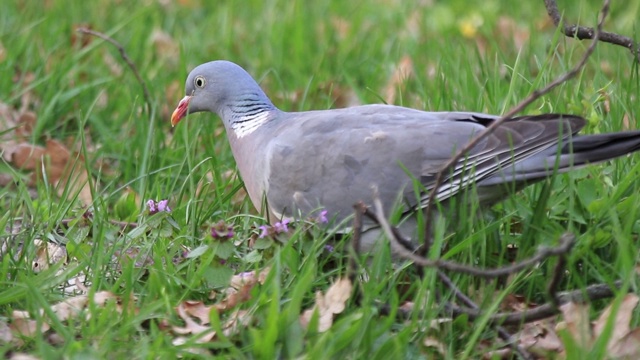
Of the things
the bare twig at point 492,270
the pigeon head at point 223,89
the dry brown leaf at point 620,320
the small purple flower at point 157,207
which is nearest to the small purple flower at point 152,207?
Result: the small purple flower at point 157,207

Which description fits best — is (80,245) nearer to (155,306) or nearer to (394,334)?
(155,306)

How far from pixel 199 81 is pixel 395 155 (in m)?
0.99

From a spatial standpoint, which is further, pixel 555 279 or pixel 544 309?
pixel 544 309

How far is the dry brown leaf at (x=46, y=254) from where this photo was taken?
3270 millimetres

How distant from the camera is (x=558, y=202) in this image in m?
3.38

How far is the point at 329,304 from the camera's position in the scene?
9.43 feet

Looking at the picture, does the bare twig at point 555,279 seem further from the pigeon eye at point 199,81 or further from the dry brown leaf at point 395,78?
the dry brown leaf at point 395,78

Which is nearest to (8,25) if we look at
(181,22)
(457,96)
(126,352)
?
(181,22)

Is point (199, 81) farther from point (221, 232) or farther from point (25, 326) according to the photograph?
point (25, 326)

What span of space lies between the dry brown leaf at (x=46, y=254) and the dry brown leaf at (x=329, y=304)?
0.82 metres

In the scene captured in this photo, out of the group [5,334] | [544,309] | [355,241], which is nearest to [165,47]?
[355,241]

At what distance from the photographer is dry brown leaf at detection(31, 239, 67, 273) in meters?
3.27

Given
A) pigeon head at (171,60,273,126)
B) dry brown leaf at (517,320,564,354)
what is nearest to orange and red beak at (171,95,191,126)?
pigeon head at (171,60,273,126)

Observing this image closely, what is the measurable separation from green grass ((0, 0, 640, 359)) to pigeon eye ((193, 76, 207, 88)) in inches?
6.7
